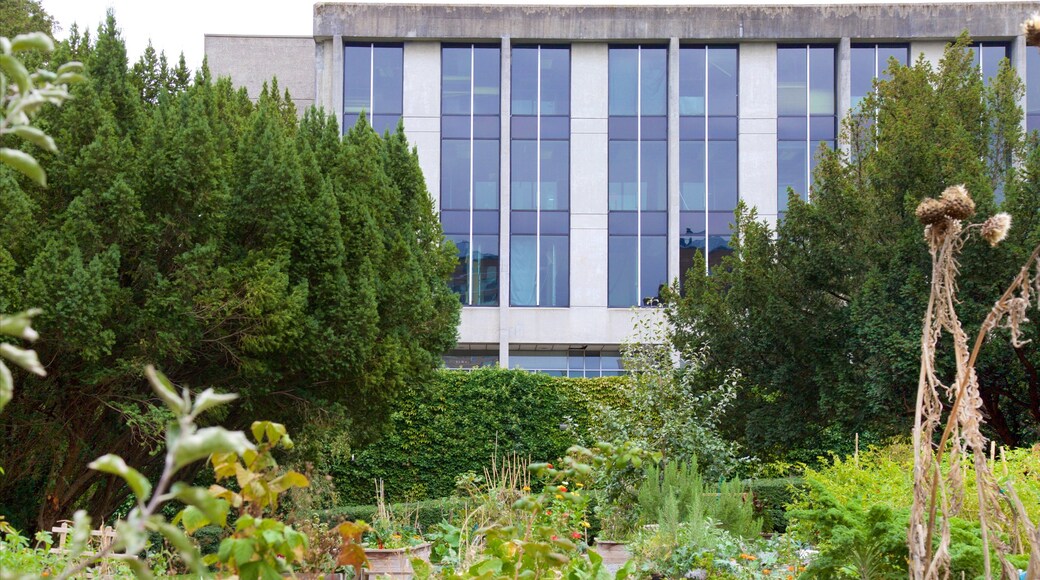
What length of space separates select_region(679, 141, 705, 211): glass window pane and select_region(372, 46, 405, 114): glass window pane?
6.77 metres

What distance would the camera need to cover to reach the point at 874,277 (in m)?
13.7

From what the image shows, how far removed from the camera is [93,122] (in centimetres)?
1091

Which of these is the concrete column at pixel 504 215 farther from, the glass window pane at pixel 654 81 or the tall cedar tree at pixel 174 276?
the tall cedar tree at pixel 174 276

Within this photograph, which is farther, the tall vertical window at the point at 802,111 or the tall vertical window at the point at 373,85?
the tall vertical window at the point at 373,85

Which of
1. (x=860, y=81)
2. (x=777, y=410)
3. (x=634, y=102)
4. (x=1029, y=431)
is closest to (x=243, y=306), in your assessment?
(x=777, y=410)

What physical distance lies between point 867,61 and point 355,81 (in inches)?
474

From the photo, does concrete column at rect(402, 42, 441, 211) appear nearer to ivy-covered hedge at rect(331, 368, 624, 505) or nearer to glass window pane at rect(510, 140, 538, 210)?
glass window pane at rect(510, 140, 538, 210)

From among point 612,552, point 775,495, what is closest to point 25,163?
point 612,552

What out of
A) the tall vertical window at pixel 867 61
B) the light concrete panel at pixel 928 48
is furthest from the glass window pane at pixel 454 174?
the light concrete panel at pixel 928 48

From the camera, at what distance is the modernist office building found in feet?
81.6

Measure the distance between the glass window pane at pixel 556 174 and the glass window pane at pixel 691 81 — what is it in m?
2.92

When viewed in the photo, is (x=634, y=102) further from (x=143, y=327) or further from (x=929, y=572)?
(x=929, y=572)

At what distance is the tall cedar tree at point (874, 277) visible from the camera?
13289mm

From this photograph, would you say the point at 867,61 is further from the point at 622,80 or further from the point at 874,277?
the point at 874,277
